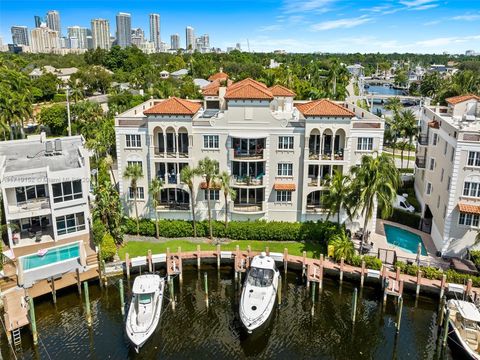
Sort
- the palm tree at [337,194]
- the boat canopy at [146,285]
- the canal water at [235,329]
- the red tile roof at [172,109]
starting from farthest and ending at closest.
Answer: the red tile roof at [172,109]
the palm tree at [337,194]
the boat canopy at [146,285]
the canal water at [235,329]

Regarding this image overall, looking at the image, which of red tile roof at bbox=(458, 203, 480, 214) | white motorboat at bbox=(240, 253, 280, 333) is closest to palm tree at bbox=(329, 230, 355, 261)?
white motorboat at bbox=(240, 253, 280, 333)

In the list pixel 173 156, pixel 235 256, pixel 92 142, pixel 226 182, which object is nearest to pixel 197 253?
pixel 235 256

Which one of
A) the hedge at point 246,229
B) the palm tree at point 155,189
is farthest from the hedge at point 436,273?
the palm tree at point 155,189

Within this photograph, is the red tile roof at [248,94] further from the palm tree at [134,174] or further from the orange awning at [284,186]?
the palm tree at [134,174]

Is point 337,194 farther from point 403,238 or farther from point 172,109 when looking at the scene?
point 172,109

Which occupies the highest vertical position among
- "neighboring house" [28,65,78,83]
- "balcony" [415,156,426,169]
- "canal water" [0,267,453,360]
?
"neighboring house" [28,65,78,83]

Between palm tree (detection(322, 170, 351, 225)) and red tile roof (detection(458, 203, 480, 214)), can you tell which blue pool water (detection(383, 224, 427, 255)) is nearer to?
red tile roof (detection(458, 203, 480, 214))

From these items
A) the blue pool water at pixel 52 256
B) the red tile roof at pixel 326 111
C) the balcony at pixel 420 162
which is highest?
the red tile roof at pixel 326 111

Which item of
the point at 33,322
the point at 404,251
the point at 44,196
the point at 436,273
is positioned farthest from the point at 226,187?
the point at 436,273
